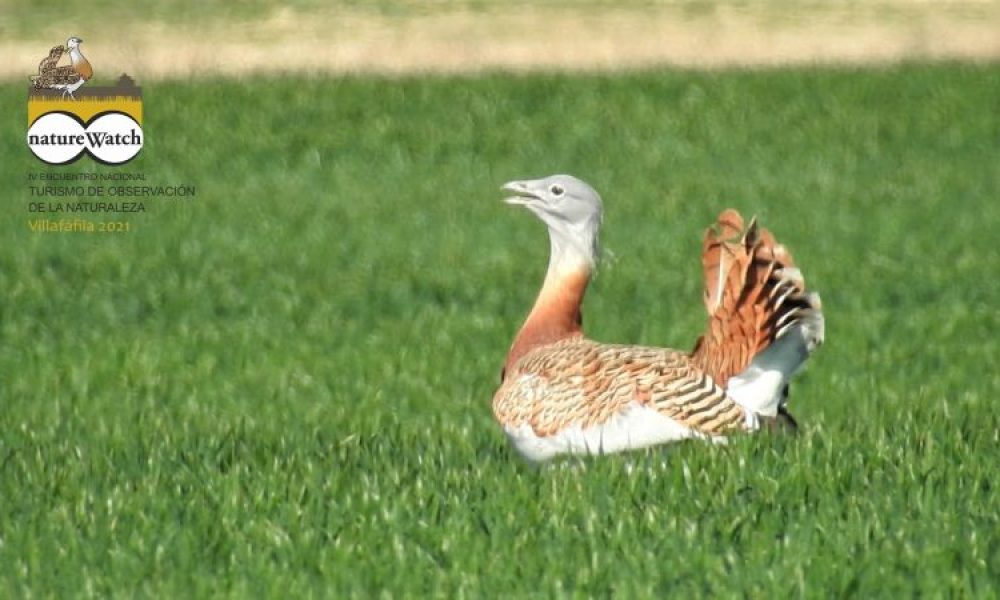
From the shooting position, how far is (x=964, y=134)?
1977cm

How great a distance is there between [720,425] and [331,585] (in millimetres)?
1629

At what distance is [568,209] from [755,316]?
90 cm

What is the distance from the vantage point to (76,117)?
15336 mm

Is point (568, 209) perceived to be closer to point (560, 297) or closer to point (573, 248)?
point (573, 248)

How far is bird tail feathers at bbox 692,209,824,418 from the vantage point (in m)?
6.75

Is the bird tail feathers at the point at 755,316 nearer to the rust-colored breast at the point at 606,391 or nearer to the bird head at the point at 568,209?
the rust-colored breast at the point at 606,391

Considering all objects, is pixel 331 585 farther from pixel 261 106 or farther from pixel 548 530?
pixel 261 106

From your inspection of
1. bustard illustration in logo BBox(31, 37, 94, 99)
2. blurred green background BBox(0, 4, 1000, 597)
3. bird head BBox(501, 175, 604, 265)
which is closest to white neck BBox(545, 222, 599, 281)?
bird head BBox(501, 175, 604, 265)

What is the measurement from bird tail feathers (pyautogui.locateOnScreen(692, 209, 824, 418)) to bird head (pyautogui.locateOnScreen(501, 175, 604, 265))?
0.55 meters

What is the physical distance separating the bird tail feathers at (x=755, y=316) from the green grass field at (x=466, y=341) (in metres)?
0.33

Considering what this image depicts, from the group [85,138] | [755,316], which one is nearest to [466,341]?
[755,316]

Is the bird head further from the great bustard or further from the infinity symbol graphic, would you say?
the infinity symbol graphic

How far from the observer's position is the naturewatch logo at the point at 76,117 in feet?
49.9

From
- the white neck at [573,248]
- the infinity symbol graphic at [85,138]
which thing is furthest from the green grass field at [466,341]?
the white neck at [573,248]
